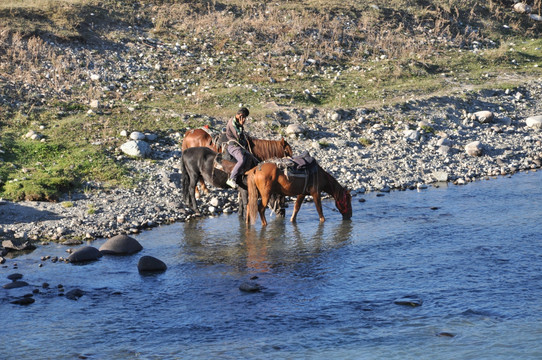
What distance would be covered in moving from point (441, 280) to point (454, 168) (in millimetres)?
8679

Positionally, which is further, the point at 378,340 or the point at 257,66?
the point at 257,66

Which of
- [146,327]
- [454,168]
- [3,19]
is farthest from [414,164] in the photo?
[3,19]

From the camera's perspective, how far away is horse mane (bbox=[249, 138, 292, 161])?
1638 centimetres

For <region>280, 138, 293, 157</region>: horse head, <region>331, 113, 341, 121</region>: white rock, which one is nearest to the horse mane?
<region>280, 138, 293, 157</region>: horse head

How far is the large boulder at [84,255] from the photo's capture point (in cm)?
1277

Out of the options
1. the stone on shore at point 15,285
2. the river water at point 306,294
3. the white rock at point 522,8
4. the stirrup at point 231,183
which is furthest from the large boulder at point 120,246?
the white rock at point 522,8

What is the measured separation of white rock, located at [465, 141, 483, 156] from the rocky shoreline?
0.03 meters

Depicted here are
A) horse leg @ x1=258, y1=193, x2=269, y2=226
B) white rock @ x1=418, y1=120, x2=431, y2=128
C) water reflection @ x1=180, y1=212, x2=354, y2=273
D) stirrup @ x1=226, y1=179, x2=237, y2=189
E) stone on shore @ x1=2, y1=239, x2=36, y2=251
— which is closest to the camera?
water reflection @ x1=180, y1=212, x2=354, y2=273

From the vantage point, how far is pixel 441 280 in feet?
38.0

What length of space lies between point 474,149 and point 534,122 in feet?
13.4

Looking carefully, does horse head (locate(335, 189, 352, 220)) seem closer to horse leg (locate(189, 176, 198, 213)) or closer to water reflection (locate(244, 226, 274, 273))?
water reflection (locate(244, 226, 274, 273))

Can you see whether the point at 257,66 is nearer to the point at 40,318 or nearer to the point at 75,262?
the point at 75,262

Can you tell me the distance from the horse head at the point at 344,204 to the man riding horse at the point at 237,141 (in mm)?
2420

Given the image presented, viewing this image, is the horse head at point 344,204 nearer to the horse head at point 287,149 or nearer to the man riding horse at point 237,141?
the horse head at point 287,149
